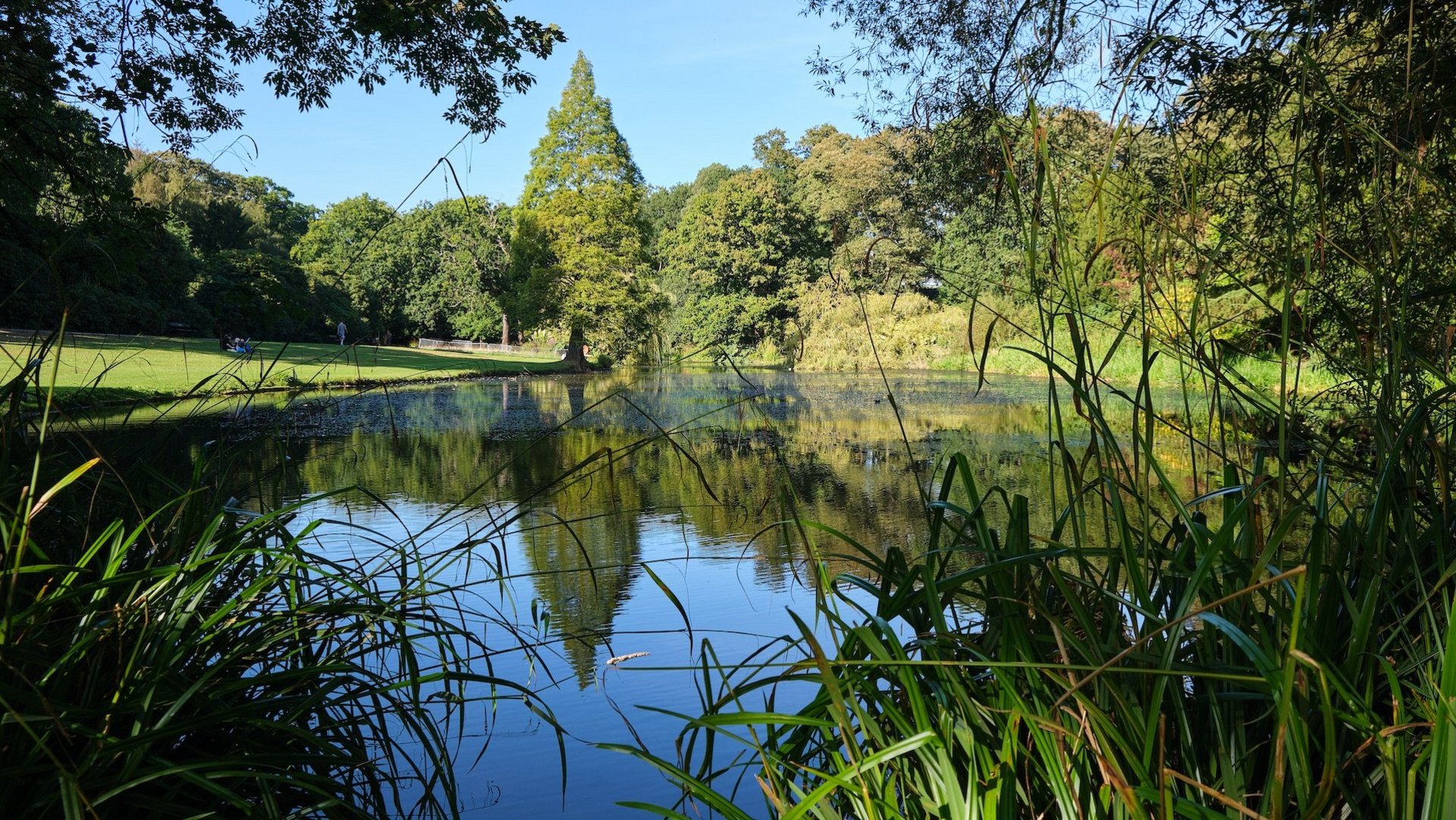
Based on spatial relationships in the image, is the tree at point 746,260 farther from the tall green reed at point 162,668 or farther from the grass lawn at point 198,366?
the tall green reed at point 162,668

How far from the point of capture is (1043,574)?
1618 mm

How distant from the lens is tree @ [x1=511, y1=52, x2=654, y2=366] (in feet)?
118

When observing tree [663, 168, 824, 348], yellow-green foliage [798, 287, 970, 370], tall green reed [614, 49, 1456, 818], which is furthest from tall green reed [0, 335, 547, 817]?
tree [663, 168, 824, 348]

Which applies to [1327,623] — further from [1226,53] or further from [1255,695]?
[1226,53]

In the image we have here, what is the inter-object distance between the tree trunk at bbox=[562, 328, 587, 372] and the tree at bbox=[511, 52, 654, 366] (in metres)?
0.13

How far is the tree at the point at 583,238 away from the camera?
36.0 m

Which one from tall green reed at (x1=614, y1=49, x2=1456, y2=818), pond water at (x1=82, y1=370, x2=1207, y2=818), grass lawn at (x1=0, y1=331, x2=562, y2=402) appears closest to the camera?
tall green reed at (x1=614, y1=49, x2=1456, y2=818)

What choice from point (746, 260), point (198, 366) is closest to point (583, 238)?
point (746, 260)

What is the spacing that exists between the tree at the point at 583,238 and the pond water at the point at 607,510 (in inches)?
622

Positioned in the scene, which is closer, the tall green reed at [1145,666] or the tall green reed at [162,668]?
the tall green reed at [1145,666]

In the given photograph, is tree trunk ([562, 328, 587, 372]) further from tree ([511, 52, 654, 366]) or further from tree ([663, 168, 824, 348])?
tree ([663, 168, 824, 348])

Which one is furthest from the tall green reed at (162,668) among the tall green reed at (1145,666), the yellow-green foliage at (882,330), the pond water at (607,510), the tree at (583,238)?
the tree at (583,238)

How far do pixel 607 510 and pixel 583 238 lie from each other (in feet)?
96.2

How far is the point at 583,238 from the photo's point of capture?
3650 cm
